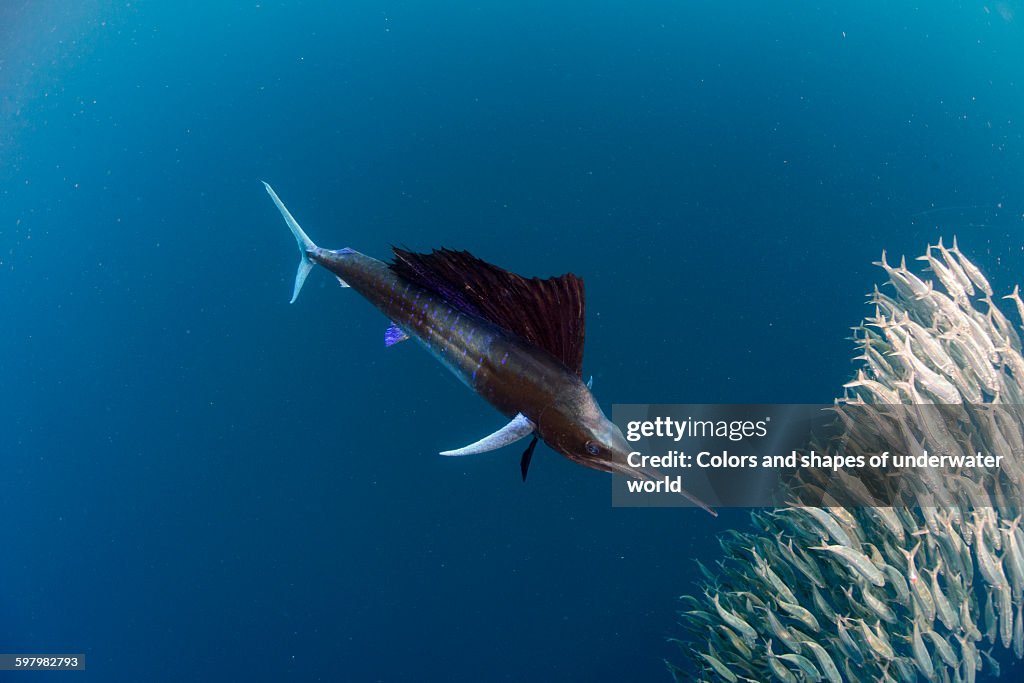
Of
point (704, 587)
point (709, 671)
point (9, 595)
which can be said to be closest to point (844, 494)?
point (704, 587)

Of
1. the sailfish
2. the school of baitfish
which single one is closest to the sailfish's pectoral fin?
the sailfish

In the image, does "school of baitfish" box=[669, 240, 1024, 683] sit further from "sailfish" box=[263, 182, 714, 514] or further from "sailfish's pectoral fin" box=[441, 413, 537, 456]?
"sailfish's pectoral fin" box=[441, 413, 537, 456]

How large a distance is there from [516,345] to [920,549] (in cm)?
251

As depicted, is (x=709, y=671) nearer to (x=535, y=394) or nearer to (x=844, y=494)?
(x=844, y=494)

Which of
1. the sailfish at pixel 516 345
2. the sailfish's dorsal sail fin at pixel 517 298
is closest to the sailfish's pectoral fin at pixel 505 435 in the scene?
the sailfish at pixel 516 345

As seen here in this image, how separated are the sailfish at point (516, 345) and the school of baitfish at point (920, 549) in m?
1.67

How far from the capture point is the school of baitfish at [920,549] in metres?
2.81

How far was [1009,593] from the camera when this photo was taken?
108 inches

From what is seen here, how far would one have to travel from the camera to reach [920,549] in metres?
2.97

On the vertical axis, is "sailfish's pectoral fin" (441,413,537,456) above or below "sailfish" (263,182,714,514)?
below

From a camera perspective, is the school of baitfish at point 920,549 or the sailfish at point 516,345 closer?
the sailfish at point 516,345

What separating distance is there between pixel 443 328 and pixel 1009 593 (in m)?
3.07

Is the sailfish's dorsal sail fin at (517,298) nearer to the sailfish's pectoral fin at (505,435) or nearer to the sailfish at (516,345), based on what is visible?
the sailfish at (516,345)

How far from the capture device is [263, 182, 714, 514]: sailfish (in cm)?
206
